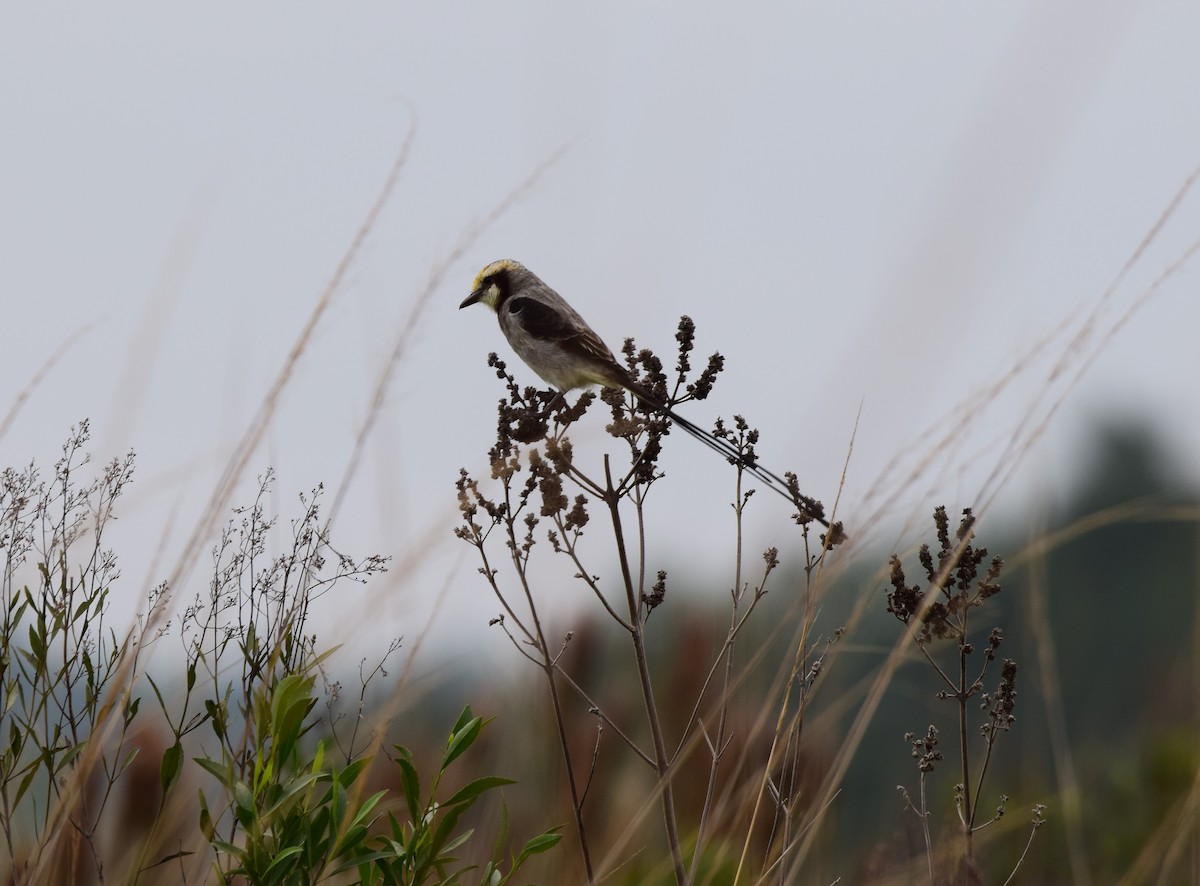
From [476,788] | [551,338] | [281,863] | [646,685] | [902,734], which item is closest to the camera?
[281,863]

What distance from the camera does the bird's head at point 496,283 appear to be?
414cm

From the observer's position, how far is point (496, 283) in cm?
421

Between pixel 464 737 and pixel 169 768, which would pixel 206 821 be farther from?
pixel 464 737

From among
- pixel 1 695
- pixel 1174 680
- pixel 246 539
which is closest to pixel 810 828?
pixel 246 539

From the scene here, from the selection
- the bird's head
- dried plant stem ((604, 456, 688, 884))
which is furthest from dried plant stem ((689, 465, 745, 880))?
the bird's head

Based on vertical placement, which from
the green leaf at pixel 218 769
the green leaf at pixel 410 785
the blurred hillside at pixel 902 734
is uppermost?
the green leaf at pixel 218 769

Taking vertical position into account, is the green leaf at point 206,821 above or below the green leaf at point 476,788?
above

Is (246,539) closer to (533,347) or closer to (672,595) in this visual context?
(672,595)

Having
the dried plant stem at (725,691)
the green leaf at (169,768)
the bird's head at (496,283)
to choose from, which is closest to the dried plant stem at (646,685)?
the dried plant stem at (725,691)

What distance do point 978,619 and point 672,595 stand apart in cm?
86

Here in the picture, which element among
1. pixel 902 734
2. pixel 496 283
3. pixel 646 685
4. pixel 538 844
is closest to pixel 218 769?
pixel 538 844

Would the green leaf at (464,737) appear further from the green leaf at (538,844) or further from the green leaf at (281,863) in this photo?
the green leaf at (281,863)

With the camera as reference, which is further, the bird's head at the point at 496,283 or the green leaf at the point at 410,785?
the bird's head at the point at 496,283

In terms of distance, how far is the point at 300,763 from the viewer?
183 centimetres
